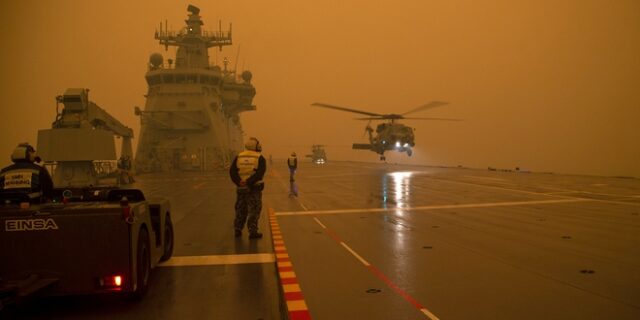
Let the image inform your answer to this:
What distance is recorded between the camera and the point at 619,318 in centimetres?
491

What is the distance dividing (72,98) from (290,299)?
22.4 m

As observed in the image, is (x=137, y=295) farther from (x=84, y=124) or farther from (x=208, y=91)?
(x=208, y=91)

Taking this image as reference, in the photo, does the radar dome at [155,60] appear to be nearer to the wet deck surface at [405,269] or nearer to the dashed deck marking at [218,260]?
the wet deck surface at [405,269]

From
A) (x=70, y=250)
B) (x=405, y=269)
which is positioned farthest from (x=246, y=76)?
(x=70, y=250)

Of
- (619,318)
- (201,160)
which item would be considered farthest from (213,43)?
(619,318)

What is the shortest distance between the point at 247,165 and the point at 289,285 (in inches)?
168

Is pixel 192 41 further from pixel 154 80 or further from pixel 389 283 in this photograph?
pixel 389 283

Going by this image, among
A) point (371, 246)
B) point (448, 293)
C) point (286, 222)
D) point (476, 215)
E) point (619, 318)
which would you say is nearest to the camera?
point (619, 318)

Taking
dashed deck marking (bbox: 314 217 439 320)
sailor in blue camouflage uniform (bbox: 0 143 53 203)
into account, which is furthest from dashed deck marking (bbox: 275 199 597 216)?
sailor in blue camouflage uniform (bbox: 0 143 53 203)

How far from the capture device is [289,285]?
20.0 feet

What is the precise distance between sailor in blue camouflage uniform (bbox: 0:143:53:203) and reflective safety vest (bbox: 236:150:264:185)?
13.8 ft

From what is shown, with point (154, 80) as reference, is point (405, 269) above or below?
below

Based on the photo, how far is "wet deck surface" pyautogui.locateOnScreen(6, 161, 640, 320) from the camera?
208 inches

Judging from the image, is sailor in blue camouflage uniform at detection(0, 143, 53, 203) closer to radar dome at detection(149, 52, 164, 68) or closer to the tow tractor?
the tow tractor
